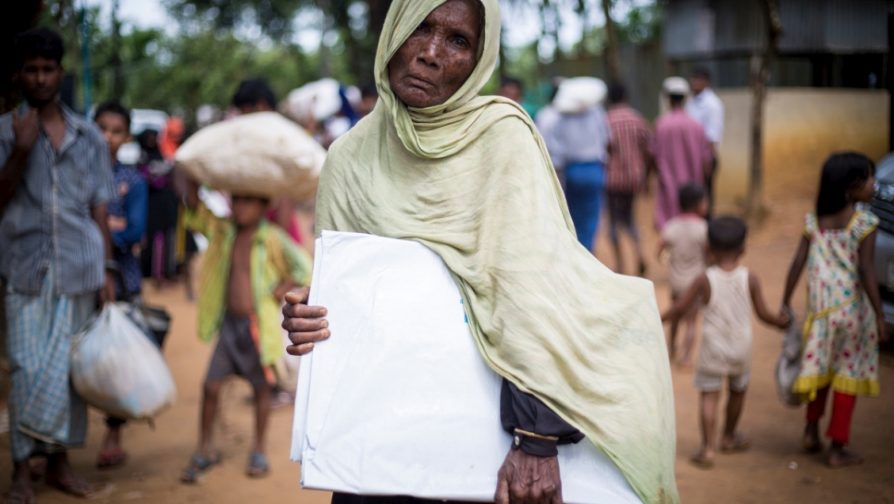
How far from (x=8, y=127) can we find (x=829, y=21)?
13.2 metres

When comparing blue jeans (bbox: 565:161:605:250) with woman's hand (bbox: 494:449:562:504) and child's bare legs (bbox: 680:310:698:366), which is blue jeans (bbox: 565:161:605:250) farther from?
woman's hand (bbox: 494:449:562:504)

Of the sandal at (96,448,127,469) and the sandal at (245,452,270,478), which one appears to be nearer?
the sandal at (245,452,270,478)

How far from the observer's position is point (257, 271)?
204 inches

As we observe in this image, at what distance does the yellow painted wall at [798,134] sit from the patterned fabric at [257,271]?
9.84 metres

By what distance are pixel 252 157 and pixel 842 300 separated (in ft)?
10.4

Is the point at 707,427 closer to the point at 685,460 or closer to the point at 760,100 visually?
the point at 685,460

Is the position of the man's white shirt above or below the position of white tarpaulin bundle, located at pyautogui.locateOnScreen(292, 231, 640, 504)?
above

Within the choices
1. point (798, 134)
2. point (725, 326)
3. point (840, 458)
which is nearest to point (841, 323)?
point (725, 326)

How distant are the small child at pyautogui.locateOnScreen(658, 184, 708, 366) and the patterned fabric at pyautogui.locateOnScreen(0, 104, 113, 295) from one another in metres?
4.23

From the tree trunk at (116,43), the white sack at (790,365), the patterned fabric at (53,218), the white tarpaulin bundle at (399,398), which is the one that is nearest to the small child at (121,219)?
the patterned fabric at (53,218)

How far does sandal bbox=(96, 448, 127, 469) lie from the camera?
17.1 ft

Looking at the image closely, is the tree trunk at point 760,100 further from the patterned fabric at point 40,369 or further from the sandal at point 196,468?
the patterned fabric at point 40,369

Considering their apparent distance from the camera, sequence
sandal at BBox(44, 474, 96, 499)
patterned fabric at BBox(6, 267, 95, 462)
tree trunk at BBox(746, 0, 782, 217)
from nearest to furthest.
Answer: patterned fabric at BBox(6, 267, 95, 462) < sandal at BBox(44, 474, 96, 499) < tree trunk at BBox(746, 0, 782, 217)

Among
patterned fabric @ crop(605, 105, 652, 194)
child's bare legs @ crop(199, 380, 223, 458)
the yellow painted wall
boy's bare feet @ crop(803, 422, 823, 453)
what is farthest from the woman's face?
the yellow painted wall
